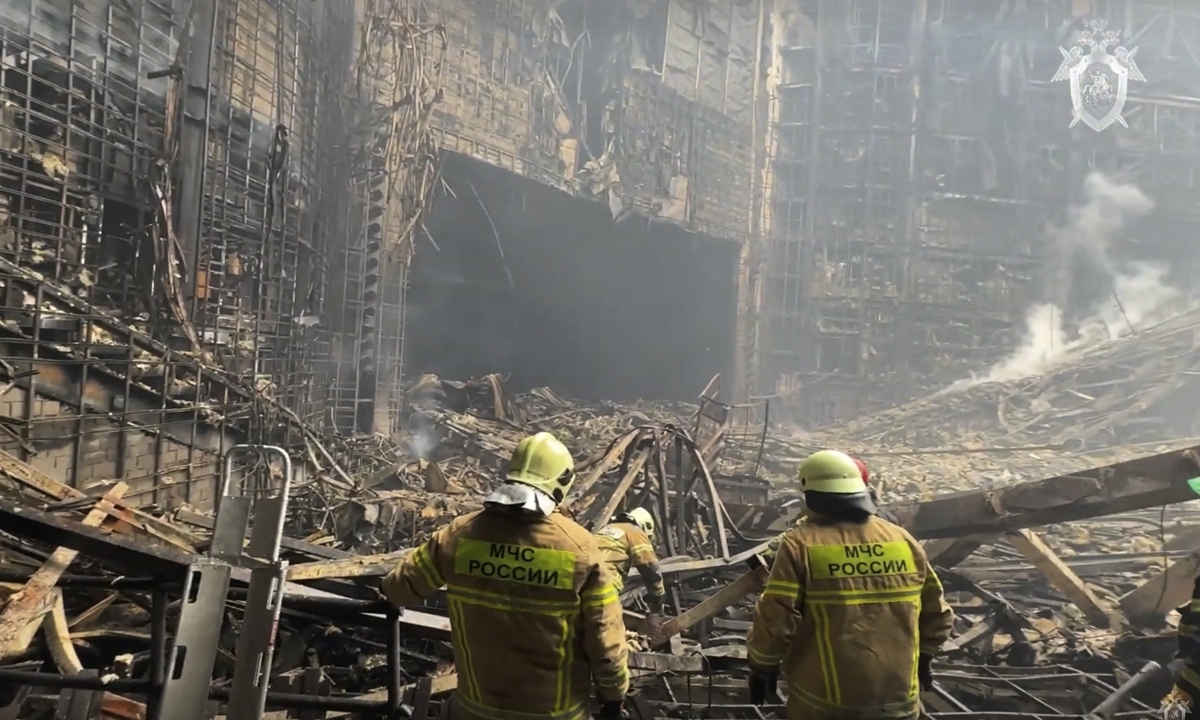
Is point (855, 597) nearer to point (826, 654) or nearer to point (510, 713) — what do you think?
point (826, 654)

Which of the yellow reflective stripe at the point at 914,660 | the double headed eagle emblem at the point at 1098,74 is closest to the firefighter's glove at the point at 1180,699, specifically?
the yellow reflective stripe at the point at 914,660

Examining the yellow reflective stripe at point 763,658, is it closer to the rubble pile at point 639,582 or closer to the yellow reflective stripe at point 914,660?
the yellow reflective stripe at point 914,660

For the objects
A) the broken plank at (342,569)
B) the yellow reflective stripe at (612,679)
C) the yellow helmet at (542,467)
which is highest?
the yellow helmet at (542,467)

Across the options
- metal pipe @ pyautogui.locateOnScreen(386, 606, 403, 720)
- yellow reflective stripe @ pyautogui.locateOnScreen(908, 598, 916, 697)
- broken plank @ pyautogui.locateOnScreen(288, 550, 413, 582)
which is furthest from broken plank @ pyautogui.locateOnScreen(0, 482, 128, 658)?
yellow reflective stripe @ pyautogui.locateOnScreen(908, 598, 916, 697)

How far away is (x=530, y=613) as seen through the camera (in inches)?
99.6

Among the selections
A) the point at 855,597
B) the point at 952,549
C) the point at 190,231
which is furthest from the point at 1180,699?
the point at 190,231

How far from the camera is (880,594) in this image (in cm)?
283

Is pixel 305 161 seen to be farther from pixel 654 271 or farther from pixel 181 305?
pixel 654 271

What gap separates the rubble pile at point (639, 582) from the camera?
127 inches

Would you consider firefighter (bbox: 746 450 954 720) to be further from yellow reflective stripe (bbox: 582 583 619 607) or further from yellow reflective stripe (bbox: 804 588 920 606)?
yellow reflective stripe (bbox: 582 583 619 607)

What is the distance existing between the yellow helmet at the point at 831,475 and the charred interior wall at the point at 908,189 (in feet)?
67.2

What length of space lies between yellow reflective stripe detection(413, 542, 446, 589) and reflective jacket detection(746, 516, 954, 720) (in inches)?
49.8

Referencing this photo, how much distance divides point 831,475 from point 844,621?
0.56 m

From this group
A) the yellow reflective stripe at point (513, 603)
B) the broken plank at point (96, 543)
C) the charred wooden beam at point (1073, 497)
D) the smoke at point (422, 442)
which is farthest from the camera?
the smoke at point (422, 442)
